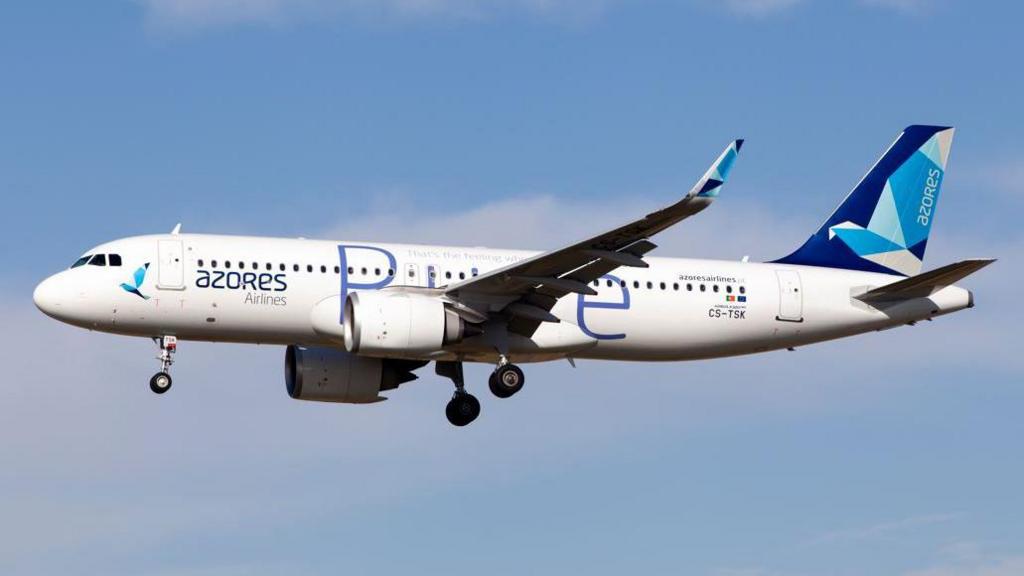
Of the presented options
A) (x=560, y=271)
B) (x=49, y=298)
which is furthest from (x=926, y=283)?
(x=49, y=298)

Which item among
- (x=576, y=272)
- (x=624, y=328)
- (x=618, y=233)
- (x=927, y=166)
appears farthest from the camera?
(x=927, y=166)

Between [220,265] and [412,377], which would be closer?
[220,265]

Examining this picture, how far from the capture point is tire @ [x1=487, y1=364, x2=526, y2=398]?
144 feet

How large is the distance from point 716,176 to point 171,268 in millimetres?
13198

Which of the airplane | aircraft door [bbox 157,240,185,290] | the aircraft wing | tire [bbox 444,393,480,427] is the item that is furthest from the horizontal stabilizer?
aircraft door [bbox 157,240,185,290]

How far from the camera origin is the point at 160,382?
43094 millimetres

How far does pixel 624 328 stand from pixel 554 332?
179 centimetres

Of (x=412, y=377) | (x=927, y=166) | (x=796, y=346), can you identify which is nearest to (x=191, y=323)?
(x=412, y=377)

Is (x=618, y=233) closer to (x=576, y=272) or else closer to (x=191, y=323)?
(x=576, y=272)

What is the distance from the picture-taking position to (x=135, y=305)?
42375mm

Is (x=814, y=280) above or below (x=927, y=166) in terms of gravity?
below

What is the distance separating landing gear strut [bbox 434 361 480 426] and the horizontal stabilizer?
9907 millimetres

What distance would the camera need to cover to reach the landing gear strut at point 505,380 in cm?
4391

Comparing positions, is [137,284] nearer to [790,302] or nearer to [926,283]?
[790,302]
